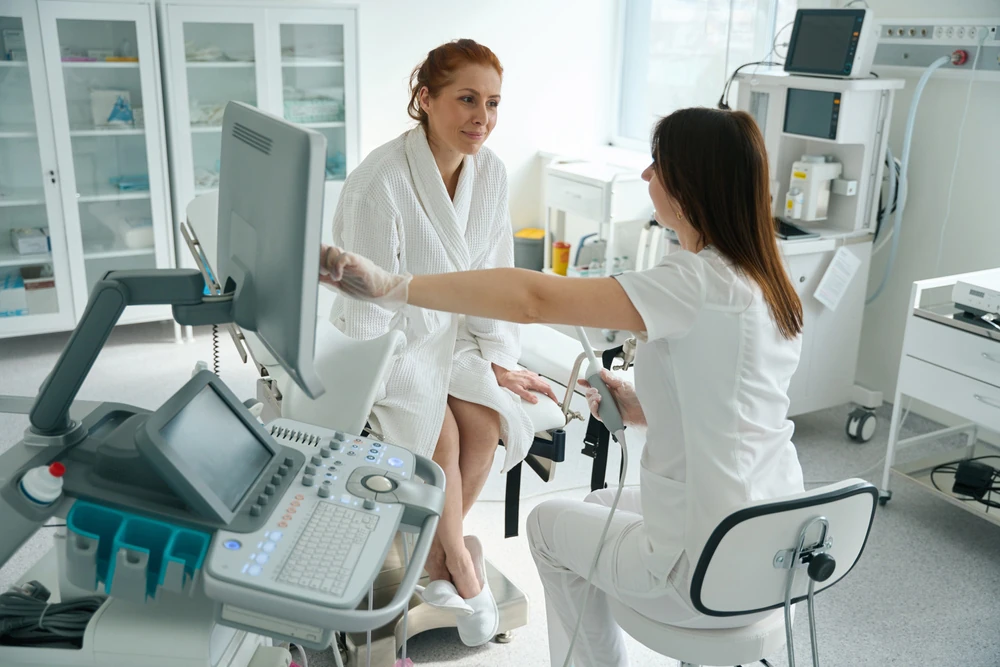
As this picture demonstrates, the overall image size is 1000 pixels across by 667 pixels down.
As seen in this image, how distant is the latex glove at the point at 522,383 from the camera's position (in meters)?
2.28

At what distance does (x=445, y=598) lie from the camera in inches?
79.3

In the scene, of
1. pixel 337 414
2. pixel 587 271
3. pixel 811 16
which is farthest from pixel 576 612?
pixel 587 271

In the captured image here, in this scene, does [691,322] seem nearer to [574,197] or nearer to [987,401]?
[987,401]

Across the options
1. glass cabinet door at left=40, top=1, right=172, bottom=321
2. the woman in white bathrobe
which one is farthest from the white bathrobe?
glass cabinet door at left=40, top=1, right=172, bottom=321

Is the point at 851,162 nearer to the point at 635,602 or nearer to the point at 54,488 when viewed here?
the point at 635,602

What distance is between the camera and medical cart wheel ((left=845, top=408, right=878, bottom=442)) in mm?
3260

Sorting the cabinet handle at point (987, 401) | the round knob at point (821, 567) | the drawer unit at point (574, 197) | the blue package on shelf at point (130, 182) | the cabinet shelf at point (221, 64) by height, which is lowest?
the cabinet handle at point (987, 401)

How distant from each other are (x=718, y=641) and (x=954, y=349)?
150 centimetres

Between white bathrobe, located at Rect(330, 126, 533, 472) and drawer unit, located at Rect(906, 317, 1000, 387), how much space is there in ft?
4.06

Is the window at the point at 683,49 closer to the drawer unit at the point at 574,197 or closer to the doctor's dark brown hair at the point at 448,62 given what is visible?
the drawer unit at the point at 574,197

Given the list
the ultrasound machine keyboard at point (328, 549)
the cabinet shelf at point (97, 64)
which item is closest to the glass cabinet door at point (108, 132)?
the cabinet shelf at point (97, 64)

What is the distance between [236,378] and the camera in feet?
12.2

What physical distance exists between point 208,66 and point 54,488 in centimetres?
334

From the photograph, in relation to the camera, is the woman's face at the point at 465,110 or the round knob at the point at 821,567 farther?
the woman's face at the point at 465,110
